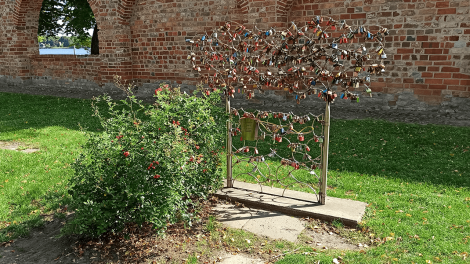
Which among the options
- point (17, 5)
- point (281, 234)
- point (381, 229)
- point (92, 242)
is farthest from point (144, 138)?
point (17, 5)

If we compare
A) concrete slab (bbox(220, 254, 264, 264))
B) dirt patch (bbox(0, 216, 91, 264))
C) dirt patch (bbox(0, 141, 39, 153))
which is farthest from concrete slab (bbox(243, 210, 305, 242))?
dirt patch (bbox(0, 141, 39, 153))

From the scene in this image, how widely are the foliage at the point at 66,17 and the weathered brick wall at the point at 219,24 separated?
1566 millimetres

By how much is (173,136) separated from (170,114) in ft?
1.30

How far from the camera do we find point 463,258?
3.12 metres

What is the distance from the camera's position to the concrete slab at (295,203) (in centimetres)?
381

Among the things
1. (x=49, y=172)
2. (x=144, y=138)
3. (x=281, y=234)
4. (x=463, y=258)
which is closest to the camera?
(x=463, y=258)

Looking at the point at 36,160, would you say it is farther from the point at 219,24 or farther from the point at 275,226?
the point at 219,24

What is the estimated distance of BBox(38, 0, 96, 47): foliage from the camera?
48.2ft

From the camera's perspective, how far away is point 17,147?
6.40m

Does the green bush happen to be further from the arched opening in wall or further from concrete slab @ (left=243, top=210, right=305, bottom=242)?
the arched opening in wall

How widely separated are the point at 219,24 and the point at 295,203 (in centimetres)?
675

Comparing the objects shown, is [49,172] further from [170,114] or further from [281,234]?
[281,234]

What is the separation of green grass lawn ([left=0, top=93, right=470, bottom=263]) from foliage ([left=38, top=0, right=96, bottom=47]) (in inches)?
315

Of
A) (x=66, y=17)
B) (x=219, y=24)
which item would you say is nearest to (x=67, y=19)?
(x=66, y=17)
